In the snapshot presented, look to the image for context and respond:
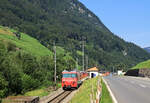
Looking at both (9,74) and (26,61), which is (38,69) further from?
(9,74)

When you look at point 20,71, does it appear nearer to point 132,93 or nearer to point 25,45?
point 132,93

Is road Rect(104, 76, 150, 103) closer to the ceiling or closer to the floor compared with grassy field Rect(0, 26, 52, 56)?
closer to the floor

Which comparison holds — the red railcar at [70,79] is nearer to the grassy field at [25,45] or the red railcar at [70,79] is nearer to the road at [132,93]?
the road at [132,93]

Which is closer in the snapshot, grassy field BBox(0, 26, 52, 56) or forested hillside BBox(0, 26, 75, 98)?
forested hillside BBox(0, 26, 75, 98)

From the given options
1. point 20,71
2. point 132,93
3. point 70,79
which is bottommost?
point 132,93

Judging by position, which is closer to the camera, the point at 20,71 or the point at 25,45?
the point at 20,71

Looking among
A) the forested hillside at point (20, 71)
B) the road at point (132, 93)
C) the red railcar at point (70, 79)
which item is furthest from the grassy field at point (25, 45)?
the road at point (132, 93)

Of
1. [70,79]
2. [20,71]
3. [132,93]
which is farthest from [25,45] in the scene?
[132,93]

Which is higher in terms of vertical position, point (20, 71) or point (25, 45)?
point (25, 45)

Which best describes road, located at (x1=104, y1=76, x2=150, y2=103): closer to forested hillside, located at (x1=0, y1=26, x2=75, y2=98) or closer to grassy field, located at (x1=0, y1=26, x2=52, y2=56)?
forested hillside, located at (x1=0, y1=26, x2=75, y2=98)

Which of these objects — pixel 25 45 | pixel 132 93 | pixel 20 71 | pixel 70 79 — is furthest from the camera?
pixel 25 45

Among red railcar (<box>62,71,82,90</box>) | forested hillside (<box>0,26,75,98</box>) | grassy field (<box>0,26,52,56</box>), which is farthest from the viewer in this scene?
grassy field (<box>0,26,52,56</box>)

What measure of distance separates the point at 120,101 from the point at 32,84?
2549 cm

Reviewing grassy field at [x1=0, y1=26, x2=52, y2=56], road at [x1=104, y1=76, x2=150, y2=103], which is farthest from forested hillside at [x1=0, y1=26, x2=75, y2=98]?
grassy field at [x1=0, y1=26, x2=52, y2=56]
